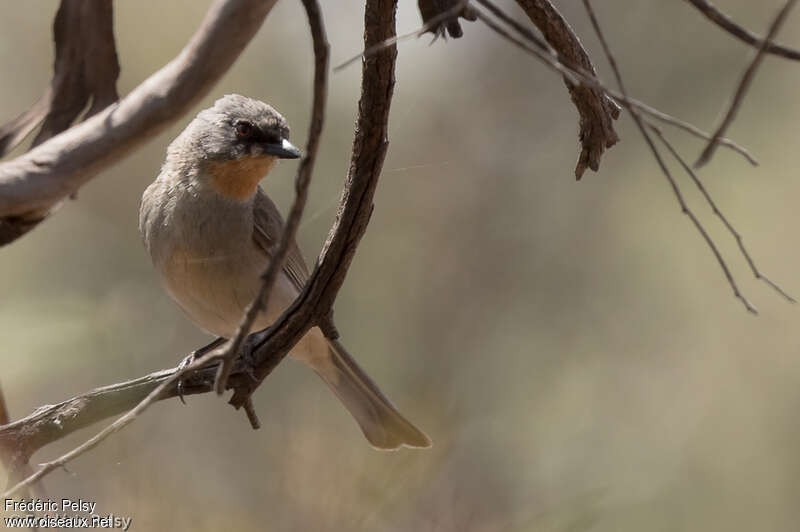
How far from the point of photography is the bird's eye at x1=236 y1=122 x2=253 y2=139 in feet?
14.0

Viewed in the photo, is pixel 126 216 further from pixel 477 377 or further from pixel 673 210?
pixel 673 210

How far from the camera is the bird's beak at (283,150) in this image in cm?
412

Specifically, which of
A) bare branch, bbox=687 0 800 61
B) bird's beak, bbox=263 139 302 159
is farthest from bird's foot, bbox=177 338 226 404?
bare branch, bbox=687 0 800 61

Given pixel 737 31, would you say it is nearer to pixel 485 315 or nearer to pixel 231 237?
pixel 231 237

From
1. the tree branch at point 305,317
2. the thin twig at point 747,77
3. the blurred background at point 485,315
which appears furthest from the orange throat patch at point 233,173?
the thin twig at point 747,77

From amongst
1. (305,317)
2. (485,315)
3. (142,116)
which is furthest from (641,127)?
(485,315)

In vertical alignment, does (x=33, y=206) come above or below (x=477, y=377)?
above

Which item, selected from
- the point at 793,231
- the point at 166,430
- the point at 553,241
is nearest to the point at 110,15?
the point at 166,430

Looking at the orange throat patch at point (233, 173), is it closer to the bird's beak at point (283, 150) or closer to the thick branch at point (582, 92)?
the bird's beak at point (283, 150)

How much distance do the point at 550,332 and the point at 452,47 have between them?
7.72ft

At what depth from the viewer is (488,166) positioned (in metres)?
7.86

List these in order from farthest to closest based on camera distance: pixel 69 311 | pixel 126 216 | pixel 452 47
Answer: pixel 452 47 → pixel 126 216 → pixel 69 311

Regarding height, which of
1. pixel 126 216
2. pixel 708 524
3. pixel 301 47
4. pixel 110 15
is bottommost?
pixel 708 524

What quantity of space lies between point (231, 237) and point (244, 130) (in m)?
0.48
